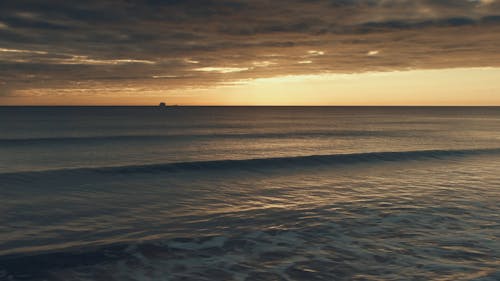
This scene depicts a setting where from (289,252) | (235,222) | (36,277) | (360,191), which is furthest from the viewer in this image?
(360,191)

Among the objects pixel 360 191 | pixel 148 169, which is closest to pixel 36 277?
pixel 360 191

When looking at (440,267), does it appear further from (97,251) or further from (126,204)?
(126,204)

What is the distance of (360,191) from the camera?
19797 mm

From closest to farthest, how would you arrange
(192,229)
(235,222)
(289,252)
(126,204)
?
(289,252) < (192,229) < (235,222) < (126,204)

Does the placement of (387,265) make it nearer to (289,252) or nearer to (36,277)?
(289,252)

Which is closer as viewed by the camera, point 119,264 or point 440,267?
point 440,267

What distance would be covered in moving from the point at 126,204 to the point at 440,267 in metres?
13.1

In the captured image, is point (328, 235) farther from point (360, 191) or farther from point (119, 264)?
point (360, 191)

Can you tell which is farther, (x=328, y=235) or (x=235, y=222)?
(x=235, y=222)

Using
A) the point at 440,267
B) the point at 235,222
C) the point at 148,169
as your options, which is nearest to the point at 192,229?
the point at 235,222

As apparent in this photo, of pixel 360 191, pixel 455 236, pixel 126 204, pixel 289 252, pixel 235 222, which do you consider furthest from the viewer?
pixel 360 191

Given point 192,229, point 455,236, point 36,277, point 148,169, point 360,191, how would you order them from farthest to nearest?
point 148,169
point 360,191
point 192,229
point 455,236
point 36,277

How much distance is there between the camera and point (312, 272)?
9609mm

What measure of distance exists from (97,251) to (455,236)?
11126 mm
